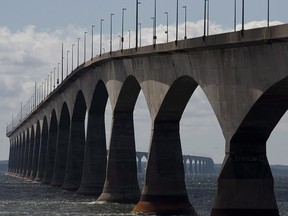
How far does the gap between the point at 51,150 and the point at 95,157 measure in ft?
143

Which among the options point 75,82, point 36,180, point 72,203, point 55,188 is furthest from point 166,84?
point 36,180

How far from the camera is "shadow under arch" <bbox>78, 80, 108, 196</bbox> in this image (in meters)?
107

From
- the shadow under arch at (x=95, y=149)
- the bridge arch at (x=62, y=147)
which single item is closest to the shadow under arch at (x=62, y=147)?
the bridge arch at (x=62, y=147)

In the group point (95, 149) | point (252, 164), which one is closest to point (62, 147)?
point (95, 149)

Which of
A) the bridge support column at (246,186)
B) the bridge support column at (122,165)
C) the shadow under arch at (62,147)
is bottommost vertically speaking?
the bridge support column at (246,186)

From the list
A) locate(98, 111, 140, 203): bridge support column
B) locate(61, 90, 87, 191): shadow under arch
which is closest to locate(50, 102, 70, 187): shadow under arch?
locate(61, 90, 87, 191): shadow under arch

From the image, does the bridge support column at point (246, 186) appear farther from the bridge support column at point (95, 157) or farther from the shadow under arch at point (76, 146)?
the shadow under arch at point (76, 146)

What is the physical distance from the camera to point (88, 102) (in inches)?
4348

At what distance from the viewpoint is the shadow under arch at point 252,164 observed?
191 ft

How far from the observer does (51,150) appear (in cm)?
15038

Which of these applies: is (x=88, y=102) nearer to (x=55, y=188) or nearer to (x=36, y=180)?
(x=55, y=188)

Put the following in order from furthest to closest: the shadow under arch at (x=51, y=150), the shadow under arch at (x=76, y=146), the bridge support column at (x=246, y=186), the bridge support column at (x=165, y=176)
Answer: the shadow under arch at (x=51, y=150) → the shadow under arch at (x=76, y=146) → the bridge support column at (x=165, y=176) → the bridge support column at (x=246, y=186)

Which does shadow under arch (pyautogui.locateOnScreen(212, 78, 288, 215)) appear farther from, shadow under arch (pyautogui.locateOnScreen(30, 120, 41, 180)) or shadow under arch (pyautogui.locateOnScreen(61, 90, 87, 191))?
shadow under arch (pyautogui.locateOnScreen(30, 120, 41, 180))

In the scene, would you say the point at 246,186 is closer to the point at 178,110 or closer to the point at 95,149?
the point at 178,110
